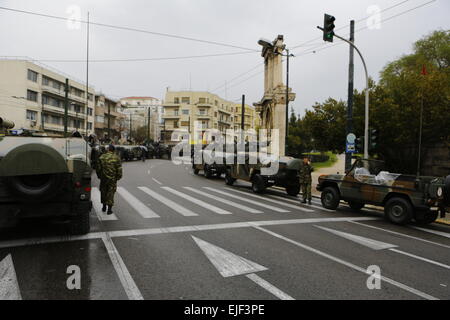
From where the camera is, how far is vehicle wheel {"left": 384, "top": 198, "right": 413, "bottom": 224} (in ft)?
27.6

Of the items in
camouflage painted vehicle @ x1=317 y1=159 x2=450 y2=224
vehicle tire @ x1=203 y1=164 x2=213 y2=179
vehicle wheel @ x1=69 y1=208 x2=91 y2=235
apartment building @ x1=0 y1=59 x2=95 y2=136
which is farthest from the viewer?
apartment building @ x1=0 y1=59 x2=95 y2=136

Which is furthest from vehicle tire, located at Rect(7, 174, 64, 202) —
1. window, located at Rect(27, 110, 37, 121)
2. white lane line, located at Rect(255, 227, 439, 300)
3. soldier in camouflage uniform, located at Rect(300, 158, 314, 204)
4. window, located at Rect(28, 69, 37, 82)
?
window, located at Rect(28, 69, 37, 82)

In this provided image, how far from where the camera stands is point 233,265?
4953 mm

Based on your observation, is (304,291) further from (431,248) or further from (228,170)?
(228,170)

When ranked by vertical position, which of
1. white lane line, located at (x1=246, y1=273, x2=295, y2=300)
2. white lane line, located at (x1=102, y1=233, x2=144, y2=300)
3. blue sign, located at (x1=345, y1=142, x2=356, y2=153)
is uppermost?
blue sign, located at (x1=345, y1=142, x2=356, y2=153)

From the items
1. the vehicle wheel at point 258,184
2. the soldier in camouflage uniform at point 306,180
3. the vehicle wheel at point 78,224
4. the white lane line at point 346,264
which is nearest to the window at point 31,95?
the vehicle wheel at point 258,184

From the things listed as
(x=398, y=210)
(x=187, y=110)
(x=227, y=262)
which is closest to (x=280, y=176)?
(x=398, y=210)

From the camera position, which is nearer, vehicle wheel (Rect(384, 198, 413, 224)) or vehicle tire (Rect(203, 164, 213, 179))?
vehicle wheel (Rect(384, 198, 413, 224))

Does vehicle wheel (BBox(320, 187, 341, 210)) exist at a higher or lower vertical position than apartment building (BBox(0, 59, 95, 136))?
lower

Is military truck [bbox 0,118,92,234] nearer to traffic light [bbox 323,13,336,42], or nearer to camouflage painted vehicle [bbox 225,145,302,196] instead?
camouflage painted vehicle [bbox 225,145,302,196]

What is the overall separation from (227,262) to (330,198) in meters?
6.58

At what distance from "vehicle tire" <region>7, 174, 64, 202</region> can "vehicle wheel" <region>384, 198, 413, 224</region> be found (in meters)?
8.26

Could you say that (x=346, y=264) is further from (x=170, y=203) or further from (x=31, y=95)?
(x=31, y=95)
